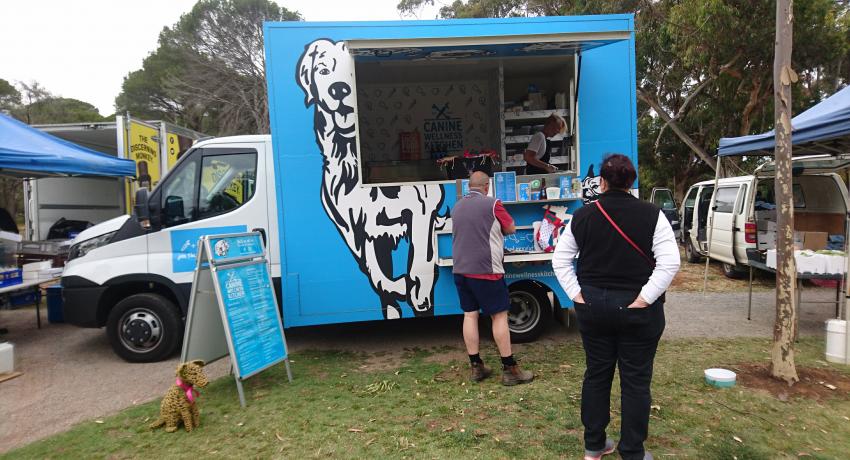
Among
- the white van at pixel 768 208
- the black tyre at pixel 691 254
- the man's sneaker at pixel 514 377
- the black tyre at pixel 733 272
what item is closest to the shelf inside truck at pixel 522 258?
the man's sneaker at pixel 514 377

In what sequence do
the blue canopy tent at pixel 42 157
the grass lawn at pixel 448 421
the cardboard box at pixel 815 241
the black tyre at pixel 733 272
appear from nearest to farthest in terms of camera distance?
the grass lawn at pixel 448 421, the blue canopy tent at pixel 42 157, the cardboard box at pixel 815 241, the black tyre at pixel 733 272

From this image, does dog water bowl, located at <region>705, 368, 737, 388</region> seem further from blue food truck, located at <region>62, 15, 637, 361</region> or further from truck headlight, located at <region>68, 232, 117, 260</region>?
truck headlight, located at <region>68, 232, 117, 260</region>

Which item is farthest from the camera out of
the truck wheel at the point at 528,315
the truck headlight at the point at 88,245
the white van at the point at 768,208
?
the white van at the point at 768,208

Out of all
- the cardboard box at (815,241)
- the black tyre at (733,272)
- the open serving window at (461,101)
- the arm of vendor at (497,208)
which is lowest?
the black tyre at (733,272)

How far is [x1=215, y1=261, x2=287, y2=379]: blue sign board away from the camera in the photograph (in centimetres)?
411

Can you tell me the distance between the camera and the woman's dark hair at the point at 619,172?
279 centimetres

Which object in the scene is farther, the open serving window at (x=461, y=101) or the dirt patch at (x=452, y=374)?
the open serving window at (x=461, y=101)

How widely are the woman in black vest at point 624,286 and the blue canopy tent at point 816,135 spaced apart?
3.62 metres

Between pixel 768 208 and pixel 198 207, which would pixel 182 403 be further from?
pixel 768 208

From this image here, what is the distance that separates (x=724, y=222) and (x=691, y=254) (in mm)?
2360

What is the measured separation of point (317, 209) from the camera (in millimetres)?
4957

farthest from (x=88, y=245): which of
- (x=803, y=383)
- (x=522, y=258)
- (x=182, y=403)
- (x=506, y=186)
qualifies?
(x=803, y=383)

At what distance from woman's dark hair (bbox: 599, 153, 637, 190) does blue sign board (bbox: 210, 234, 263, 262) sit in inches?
118

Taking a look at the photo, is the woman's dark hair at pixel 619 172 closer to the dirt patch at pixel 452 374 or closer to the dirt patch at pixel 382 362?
the dirt patch at pixel 452 374
